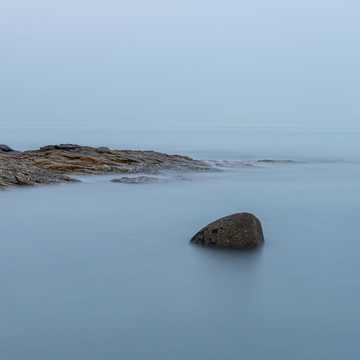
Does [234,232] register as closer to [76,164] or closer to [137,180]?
[137,180]

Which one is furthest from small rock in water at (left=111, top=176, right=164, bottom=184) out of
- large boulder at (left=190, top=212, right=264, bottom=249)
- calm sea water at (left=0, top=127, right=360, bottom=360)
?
large boulder at (left=190, top=212, right=264, bottom=249)

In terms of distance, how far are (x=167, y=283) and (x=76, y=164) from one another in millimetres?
17961

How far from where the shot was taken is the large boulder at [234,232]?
1159 centimetres

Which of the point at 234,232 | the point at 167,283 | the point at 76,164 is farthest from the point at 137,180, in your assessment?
the point at 167,283

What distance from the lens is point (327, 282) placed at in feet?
33.0

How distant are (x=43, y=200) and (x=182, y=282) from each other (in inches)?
389

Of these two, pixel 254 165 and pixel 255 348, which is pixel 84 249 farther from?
pixel 254 165

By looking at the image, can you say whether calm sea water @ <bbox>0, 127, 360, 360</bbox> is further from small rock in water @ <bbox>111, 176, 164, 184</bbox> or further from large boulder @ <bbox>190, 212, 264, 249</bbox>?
small rock in water @ <bbox>111, 176, 164, 184</bbox>

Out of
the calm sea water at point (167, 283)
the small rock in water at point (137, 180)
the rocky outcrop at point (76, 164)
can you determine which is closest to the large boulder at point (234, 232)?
the calm sea water at point (167, 283)

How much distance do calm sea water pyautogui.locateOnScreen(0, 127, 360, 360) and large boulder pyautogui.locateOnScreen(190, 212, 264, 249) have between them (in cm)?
29

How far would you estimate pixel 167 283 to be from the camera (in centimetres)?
983

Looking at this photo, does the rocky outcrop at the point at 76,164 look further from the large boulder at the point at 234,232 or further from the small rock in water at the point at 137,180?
the large boulder at the point at 234,232

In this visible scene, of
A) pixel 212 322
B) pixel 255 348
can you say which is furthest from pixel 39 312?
pixel 255 348

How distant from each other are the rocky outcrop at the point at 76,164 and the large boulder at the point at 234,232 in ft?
37.1
